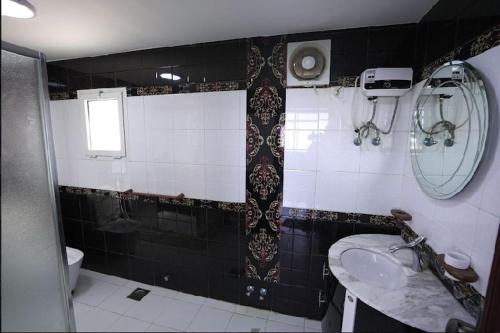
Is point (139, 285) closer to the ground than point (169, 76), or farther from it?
closer to the ground

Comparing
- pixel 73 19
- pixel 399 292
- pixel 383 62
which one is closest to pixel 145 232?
pixel 73 19

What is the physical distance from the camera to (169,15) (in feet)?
3.74

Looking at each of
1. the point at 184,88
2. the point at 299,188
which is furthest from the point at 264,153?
the point at 184,88

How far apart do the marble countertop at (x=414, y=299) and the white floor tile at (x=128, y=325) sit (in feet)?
2.32

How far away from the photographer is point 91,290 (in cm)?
76

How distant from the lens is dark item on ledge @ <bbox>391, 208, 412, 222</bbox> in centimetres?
119

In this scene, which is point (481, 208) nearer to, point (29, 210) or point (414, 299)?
point (414, 299)

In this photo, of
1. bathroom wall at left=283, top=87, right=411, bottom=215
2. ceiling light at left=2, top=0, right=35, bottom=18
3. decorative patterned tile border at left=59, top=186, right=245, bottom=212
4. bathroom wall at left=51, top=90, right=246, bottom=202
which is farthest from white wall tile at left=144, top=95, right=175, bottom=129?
bathroom wall at left=283, top=87, right=411, bottom=215

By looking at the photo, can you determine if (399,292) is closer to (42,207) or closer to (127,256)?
(42,207)

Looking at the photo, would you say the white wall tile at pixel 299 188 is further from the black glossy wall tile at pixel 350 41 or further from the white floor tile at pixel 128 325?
the white floor tile at pixel 128 325

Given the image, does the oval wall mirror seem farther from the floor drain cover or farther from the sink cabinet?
the floor drain cover

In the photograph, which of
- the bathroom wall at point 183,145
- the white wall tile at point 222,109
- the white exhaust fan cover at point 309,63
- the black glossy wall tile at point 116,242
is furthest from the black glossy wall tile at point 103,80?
the white exhaust fan cover at point 309,63

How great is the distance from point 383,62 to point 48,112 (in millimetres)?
1593

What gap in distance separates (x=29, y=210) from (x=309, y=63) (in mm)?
1412
